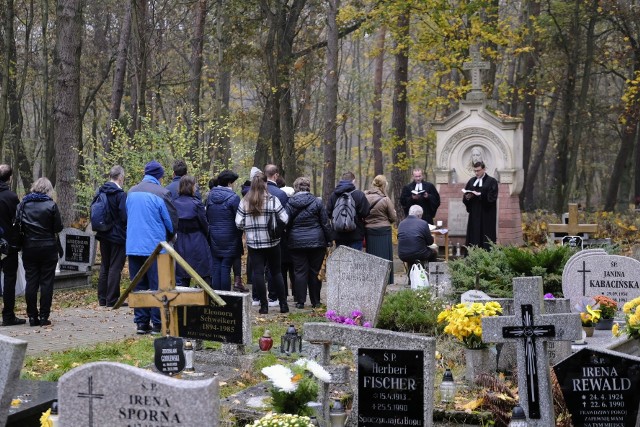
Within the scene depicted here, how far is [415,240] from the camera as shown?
15180 millimetres

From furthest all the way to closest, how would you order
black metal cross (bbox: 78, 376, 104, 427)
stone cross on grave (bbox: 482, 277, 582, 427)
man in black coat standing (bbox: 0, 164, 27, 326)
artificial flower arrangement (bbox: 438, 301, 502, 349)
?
man in black coat standing (bbox: 0, 164, 27, 326) → artificial flower arrangement (bbox: 438, 301, 502, 349) → stone cross on grave (bbox: 482, 277, 582, 427) → black metal cross (bbox: 78, 376, 104, 427)

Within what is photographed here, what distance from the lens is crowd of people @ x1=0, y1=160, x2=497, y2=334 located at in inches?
480

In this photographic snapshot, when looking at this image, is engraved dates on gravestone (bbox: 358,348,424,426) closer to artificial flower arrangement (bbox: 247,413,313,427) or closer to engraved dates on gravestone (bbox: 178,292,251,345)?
artificial flower arrangement (bbox: 247,413,313,427)

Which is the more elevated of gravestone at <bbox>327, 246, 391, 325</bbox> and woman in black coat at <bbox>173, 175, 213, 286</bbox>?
woman in black coat at <bbox>173, 175, 213, 286</bbox>

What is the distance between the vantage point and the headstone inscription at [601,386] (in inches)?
290

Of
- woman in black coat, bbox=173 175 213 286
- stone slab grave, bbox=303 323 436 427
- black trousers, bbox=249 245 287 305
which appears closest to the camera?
stone slab grave, bbox=303 323 436 427

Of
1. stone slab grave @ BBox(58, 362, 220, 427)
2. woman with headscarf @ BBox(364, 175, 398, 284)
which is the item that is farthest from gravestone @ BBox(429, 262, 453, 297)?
stone slab grave @ BBox(58, 362, 220, 427)

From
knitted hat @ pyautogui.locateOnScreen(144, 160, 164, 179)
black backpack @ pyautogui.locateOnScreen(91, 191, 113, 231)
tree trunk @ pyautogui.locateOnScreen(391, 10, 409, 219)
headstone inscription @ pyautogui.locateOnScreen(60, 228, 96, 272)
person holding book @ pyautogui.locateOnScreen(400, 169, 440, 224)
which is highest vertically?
tree trunk @ pyautogui.locateOnScreen(391, 10, 409, 219)

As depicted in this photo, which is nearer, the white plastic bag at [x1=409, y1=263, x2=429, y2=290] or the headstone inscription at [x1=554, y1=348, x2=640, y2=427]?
the headstone inscription at [x1=554, y1=348, x2=640, y2=427]

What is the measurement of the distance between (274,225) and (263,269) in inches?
25.3

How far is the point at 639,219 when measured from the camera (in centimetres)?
2517

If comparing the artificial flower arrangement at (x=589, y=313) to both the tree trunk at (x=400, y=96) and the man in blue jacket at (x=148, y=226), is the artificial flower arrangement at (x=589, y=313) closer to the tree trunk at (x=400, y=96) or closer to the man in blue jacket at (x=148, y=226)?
the man in blue jacket at (x=148, y=226)

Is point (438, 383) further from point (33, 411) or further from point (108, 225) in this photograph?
point (108, 225)

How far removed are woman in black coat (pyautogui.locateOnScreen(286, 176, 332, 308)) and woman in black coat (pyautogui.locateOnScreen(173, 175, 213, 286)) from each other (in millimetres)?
1350
